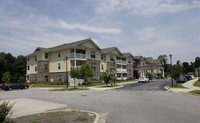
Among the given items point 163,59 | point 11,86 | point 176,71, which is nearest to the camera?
point 176,71

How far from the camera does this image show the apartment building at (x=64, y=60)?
35.0 m

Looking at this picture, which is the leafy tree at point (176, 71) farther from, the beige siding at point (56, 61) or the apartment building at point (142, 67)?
the apartment building at point (142, 67)

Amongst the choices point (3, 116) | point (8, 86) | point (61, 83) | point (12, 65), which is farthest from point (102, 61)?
point (3, 116)

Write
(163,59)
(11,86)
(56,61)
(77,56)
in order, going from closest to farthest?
1. (11,86)
2. (77,56)
3. (56,61)
4. (163,59)

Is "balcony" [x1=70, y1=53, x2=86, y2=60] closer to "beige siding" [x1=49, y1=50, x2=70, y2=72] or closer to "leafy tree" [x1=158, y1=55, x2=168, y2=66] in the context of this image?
"beige siding" [x1=49, y1=50, x2=70, y2=72]

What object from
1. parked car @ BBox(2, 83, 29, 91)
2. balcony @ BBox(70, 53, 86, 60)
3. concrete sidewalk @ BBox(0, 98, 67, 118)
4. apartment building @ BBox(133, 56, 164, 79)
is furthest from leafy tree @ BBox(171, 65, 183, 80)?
apartment building @ BBox(133, 56, 164, 79)

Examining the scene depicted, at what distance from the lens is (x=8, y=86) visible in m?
28.1

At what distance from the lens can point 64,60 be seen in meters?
35.6

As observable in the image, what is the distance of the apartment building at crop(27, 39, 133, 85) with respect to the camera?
35000mm

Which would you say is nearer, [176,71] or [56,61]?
[176,71]

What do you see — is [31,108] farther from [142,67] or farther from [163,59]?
[163,59]

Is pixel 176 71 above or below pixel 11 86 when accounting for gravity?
above

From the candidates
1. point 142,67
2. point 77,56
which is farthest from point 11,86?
point 142,67

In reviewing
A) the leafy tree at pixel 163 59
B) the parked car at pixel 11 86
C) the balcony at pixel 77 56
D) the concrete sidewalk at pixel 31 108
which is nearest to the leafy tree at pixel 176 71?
the balcony at pixel 77 56
